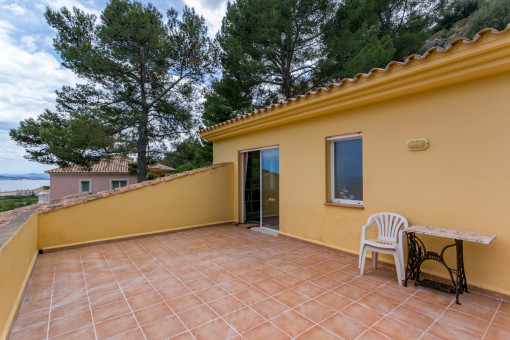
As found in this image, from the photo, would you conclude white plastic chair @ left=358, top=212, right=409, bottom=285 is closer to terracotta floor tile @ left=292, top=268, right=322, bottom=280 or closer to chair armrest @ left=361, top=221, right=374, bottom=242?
chair armrest @ left=361, top=221, right=374, bottom=242

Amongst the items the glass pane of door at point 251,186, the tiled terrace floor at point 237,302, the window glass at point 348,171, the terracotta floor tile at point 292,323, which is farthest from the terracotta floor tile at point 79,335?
the glass pane of door at point 251,186

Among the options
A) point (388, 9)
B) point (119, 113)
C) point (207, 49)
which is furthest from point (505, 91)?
point (119, 113)

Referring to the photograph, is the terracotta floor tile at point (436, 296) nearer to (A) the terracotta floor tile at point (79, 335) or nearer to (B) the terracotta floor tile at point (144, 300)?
(B) the terracotta floor tile at point (144, 300)

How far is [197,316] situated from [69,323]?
146cm

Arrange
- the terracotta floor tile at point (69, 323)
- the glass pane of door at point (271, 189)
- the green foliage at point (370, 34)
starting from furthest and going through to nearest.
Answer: the green foliage at point (370, 34) → the glass pane of door at point (271, 189) → the terracotta floor tile at point (69, 323)

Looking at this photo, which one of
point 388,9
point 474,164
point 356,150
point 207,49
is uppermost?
point 388,9

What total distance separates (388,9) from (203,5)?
9421mm

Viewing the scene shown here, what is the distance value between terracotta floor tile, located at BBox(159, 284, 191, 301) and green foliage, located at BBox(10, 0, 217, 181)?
394 inches

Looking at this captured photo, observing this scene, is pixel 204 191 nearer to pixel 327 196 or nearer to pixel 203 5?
pixel 327 196

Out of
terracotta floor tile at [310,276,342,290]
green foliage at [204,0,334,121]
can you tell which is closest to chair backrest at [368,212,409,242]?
terracotta floor tile at [310,276,342,290]

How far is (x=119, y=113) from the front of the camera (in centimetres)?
1275

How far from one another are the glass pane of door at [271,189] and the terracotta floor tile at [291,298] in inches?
143

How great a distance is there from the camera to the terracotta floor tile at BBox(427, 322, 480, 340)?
7.80ft

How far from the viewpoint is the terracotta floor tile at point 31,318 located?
105 inches
